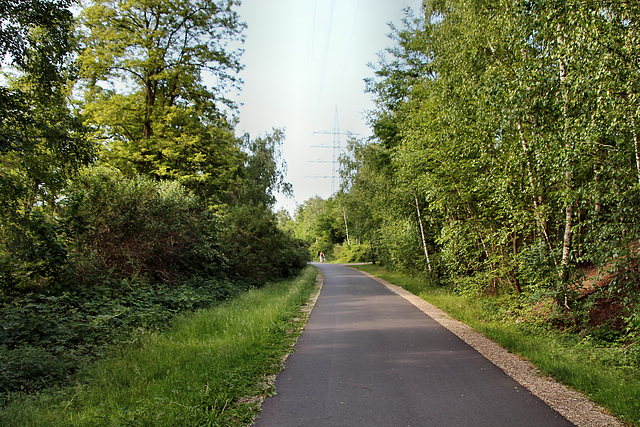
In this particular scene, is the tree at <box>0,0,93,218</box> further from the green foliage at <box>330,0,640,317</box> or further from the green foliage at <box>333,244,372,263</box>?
the green foliage at <box>333,244,372,263</box>

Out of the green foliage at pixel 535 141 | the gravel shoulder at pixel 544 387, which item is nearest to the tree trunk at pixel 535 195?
the green foliage at pixel 535 141

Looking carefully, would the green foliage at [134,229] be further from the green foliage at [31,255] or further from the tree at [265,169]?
the tree at [265,169]

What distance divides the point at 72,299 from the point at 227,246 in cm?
788

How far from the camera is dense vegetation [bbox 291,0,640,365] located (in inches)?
208

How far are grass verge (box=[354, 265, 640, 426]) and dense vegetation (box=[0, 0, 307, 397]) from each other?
703 cm

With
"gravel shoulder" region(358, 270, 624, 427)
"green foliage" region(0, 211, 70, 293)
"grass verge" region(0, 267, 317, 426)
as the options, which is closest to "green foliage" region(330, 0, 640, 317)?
"gravel shoulder" region(358, 270, 624, 427)

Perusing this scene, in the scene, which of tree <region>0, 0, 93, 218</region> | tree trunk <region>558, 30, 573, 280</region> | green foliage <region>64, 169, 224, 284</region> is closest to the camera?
tree trunk <region>558, 30, 573, 280</region>

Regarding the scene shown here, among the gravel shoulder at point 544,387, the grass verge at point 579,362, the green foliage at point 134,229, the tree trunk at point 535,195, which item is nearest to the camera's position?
the gravel shoulder at point 544,387

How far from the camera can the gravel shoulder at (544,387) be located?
3805 mm

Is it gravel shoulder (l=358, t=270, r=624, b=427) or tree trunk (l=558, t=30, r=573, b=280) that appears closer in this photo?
gravel shoulder (l=358, t=270, r=624, b=427)

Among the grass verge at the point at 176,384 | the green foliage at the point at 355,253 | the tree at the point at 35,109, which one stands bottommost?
the green foliage at the point at 355,253

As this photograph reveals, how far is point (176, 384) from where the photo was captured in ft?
15.5

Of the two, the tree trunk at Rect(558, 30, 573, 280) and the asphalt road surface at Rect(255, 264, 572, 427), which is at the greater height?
the tree trunk at Rect(558, 30, 573, 280)

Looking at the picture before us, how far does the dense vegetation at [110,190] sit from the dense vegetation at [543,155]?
317 inches
